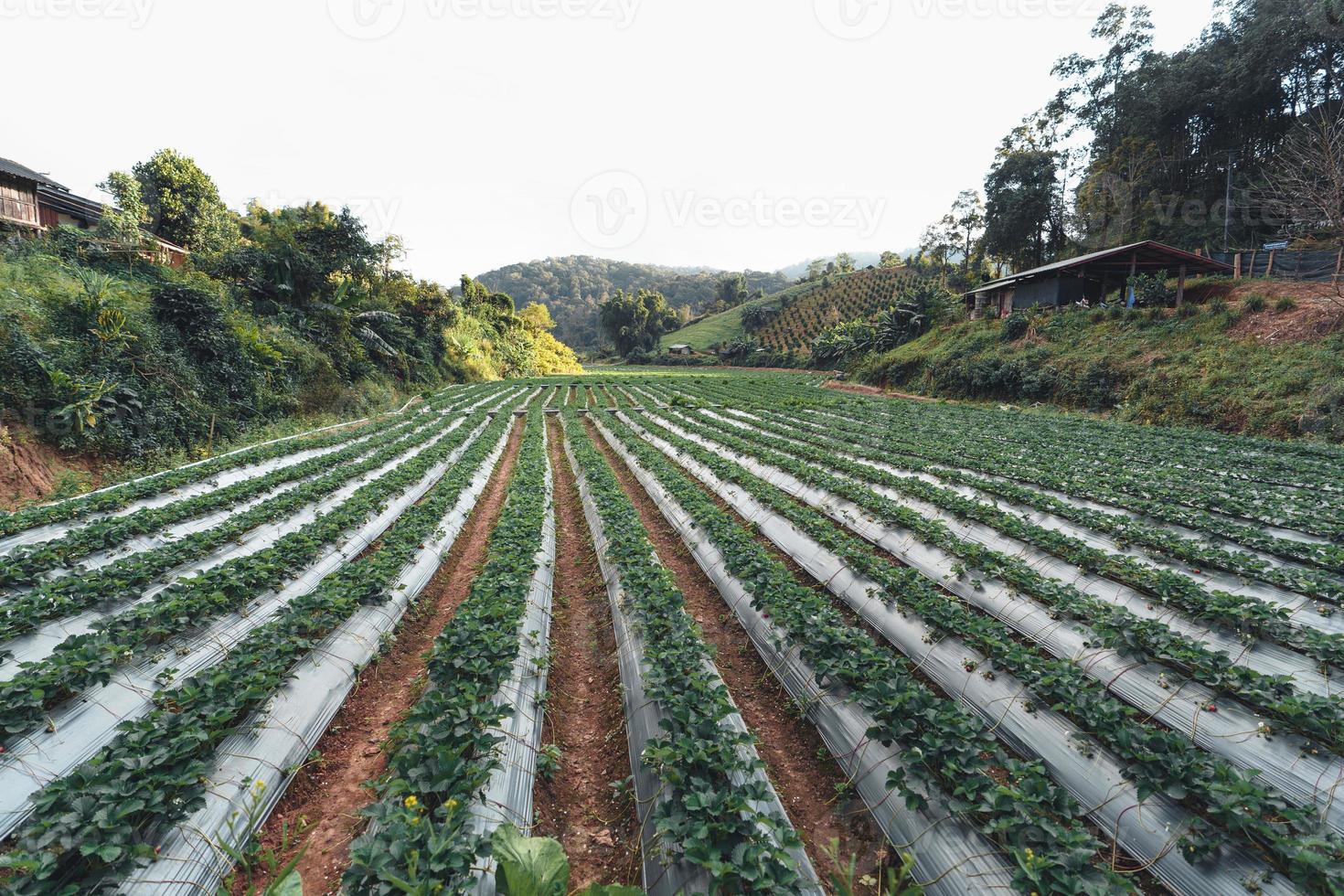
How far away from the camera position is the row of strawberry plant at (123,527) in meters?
5.19

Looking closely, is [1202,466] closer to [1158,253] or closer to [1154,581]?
[1154,581]

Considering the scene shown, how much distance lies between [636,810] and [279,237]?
86.7 feet

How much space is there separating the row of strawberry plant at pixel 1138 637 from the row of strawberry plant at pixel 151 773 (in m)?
6.69

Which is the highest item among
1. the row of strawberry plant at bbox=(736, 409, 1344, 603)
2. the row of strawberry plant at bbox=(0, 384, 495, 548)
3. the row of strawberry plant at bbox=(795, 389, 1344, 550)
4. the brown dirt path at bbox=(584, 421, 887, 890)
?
the row of strawberry plant at bbox=(0, 384, 495, 548)

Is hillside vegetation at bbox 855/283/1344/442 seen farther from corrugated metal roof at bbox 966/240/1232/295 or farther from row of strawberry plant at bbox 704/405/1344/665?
row of strawberry plant at bbox 704/405/1344/665

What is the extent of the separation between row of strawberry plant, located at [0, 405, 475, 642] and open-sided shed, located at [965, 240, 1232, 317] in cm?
3099

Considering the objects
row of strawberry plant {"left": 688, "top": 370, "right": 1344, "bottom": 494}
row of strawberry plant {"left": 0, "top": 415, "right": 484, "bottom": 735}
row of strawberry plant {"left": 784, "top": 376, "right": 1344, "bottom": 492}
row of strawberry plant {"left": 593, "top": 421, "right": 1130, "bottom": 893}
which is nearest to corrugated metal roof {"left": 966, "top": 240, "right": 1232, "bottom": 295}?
row of strawberry plant {"left": 688, "top": 370, "right": 1344, "bottom": 494}

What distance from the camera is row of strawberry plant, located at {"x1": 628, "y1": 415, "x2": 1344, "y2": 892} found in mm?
2330

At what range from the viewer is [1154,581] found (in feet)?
16.6

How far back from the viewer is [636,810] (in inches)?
129

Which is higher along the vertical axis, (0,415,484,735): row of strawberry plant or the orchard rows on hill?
the orchard rows on hill

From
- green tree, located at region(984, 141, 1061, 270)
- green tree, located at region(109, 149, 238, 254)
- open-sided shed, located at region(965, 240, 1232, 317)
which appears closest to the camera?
open-sided shed, located at region(965, 240, 1232, 317)

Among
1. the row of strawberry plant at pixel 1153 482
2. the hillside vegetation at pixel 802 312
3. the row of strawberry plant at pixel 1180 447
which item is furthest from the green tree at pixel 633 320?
the row of strawberry plant at pixel 1153 482

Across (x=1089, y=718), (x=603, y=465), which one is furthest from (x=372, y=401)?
(x=1089, y=718)
